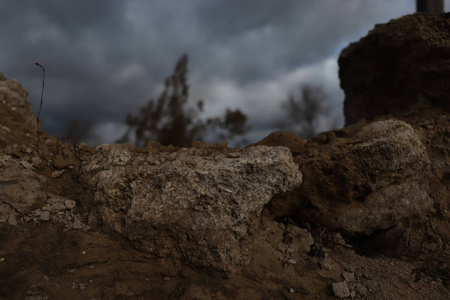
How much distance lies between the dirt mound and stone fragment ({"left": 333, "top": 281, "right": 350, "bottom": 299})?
11 millimetres

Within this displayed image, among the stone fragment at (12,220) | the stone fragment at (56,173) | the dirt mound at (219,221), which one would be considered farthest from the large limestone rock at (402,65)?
the stone fragment at (12,220)

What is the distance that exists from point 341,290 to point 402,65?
3.97 meters

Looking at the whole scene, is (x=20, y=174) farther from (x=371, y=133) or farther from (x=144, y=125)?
(x=144, y=125)

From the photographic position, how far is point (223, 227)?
247 cm

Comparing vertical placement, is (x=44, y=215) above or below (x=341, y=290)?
above

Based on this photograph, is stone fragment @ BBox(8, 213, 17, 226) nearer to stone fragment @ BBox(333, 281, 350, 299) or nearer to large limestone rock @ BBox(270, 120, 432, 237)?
large limestone rock @ BBox(270, 120, 432, 237)

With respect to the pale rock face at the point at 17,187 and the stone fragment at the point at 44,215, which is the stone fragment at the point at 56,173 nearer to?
the pale rock face at the point at 17,187

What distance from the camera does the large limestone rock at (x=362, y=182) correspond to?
9.85ft

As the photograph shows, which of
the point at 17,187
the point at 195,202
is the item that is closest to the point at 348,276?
the point at 195,202

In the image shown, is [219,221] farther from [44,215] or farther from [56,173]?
[56,173]

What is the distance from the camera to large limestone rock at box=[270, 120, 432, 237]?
3.00 metres

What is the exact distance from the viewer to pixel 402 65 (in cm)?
460

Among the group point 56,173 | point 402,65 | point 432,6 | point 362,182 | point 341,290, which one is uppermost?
point 432,6

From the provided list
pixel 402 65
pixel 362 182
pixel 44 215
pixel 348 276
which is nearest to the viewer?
pixel 44 215
